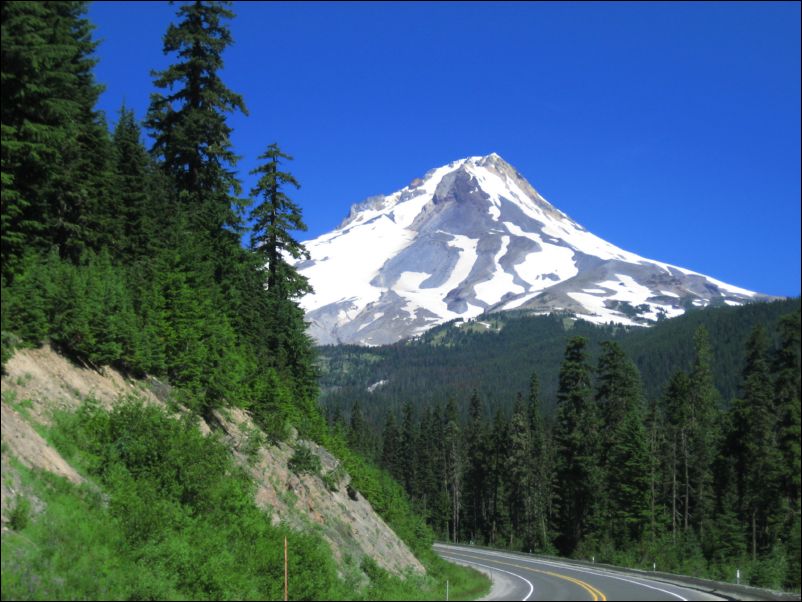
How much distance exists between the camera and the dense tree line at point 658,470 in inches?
1688

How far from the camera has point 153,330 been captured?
914 inches

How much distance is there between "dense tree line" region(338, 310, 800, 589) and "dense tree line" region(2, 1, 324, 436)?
19.1 metres

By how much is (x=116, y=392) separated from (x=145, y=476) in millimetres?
4031

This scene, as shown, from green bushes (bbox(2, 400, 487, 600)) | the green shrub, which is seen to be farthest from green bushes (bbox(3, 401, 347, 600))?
the green shrub

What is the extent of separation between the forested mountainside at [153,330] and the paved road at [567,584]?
3107 mm

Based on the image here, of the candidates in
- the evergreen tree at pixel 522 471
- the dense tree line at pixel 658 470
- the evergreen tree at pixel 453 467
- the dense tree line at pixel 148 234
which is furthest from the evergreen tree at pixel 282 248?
the evergreen tree at pixel 453 467

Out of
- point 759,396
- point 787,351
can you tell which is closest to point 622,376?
point 759,396

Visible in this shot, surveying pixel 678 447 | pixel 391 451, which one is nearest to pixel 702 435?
pixel 678 447

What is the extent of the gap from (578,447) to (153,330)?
44.9m

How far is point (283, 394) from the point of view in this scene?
98.0 ft

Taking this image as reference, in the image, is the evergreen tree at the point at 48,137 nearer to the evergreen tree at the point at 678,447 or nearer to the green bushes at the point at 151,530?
the green bushes at the point at 151,530

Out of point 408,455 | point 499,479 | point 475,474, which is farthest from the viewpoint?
point 408,455

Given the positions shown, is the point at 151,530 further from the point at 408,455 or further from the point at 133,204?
the point at 408,455

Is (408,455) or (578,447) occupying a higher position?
(578,447)
